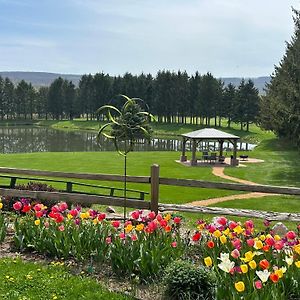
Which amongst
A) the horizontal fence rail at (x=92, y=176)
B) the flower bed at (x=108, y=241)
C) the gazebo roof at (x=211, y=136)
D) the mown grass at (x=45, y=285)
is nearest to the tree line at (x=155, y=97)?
the gazebo roof at (x=211, y=136)

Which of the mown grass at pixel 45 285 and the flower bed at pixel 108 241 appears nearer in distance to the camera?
the mown grass at pixel 45 285

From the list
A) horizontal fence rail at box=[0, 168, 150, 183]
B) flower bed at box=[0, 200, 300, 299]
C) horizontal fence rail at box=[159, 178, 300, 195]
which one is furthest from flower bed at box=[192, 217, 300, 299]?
horizontal fence rail at box=[0, 168, 150, 183]

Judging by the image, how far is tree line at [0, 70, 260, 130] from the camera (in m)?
80.4

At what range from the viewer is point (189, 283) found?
16.6 feet

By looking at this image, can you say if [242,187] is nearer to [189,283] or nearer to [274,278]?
[189,283]

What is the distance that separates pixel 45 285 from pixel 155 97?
94.8 meters

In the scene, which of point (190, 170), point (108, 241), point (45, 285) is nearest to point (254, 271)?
point (108, 241)

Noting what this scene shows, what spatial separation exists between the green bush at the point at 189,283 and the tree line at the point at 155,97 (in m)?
66.0

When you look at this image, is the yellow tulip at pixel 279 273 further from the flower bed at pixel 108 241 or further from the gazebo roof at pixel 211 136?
the gazebo roof at pixel 211 136

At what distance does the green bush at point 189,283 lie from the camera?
5.07m

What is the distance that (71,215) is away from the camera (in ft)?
22.0

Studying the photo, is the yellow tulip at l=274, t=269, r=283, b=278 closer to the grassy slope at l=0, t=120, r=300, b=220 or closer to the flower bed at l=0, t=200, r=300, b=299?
the flower bed at l=0, t=200, r=300, b=299

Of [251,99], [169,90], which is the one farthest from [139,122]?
[169,90]

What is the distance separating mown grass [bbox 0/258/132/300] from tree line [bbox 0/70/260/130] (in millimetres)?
65757
